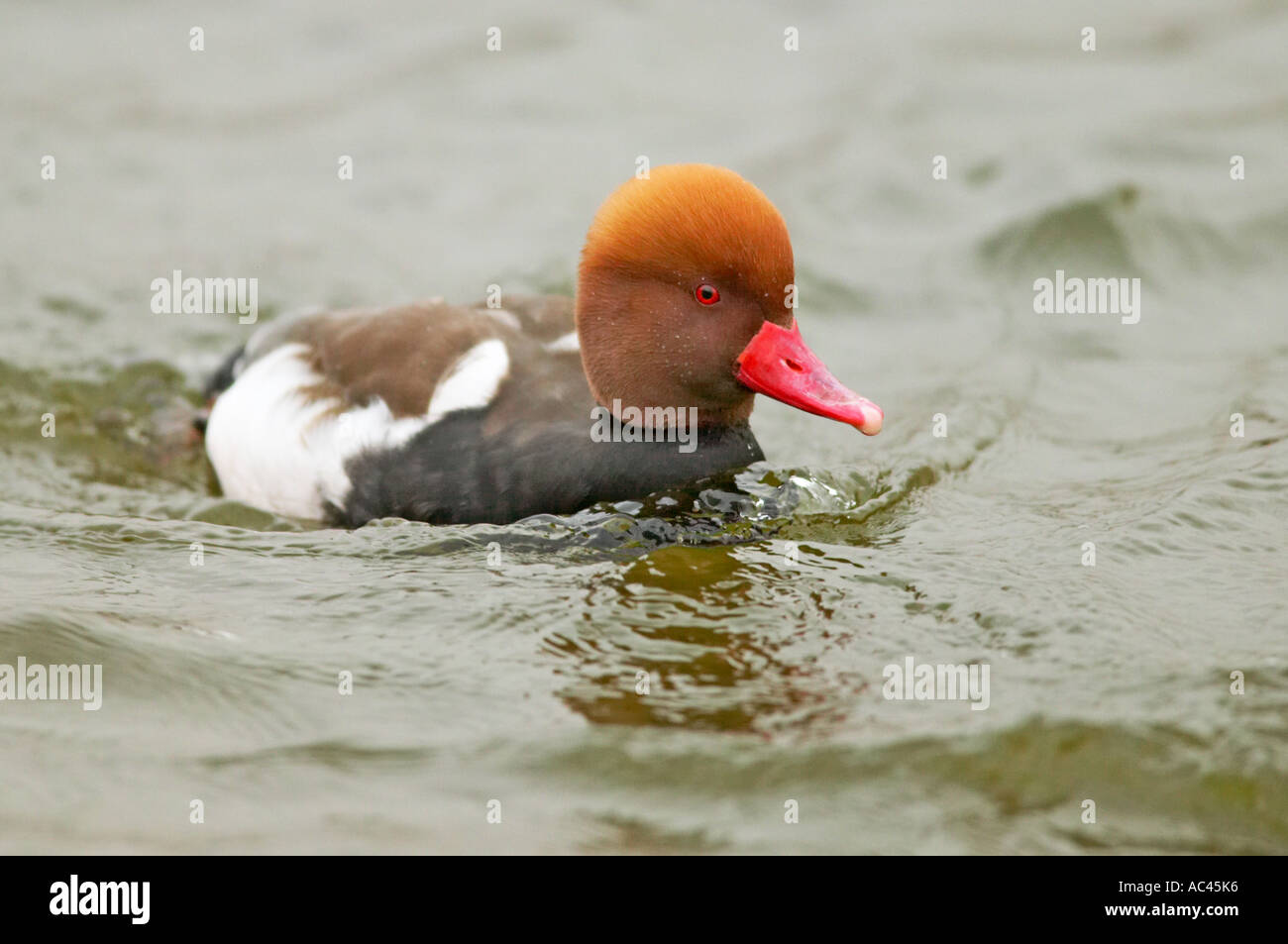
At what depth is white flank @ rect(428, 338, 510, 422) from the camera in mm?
5949

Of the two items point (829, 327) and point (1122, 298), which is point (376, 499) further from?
point (1122, 298)

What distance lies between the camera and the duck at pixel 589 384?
5469mm

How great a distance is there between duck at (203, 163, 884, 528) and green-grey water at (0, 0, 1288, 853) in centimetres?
19

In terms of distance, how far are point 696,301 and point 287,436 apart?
6.80 ft

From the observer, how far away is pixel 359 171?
34.7 feet

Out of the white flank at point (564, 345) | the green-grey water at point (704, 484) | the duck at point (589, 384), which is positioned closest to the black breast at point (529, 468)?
the duck at point (589, 384)

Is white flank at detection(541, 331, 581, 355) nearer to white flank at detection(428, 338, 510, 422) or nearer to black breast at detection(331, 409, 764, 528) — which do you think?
white flank at detection(428, 338, 510, 422)

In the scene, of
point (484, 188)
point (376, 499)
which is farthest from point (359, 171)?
point (376, 499)

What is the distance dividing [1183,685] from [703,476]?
6.36 ft

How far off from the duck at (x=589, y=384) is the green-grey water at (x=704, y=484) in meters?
0.19

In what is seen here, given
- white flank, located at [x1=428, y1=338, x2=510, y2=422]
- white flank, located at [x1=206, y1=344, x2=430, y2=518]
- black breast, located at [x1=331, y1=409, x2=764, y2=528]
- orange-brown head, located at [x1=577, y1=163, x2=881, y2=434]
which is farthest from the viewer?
white flank, located at [x1=206, y1=344, x2=430, y2=518]

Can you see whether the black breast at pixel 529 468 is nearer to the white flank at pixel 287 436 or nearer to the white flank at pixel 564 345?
the white flank at pixel 287 436

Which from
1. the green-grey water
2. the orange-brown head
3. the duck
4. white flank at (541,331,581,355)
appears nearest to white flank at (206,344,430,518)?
the duck
